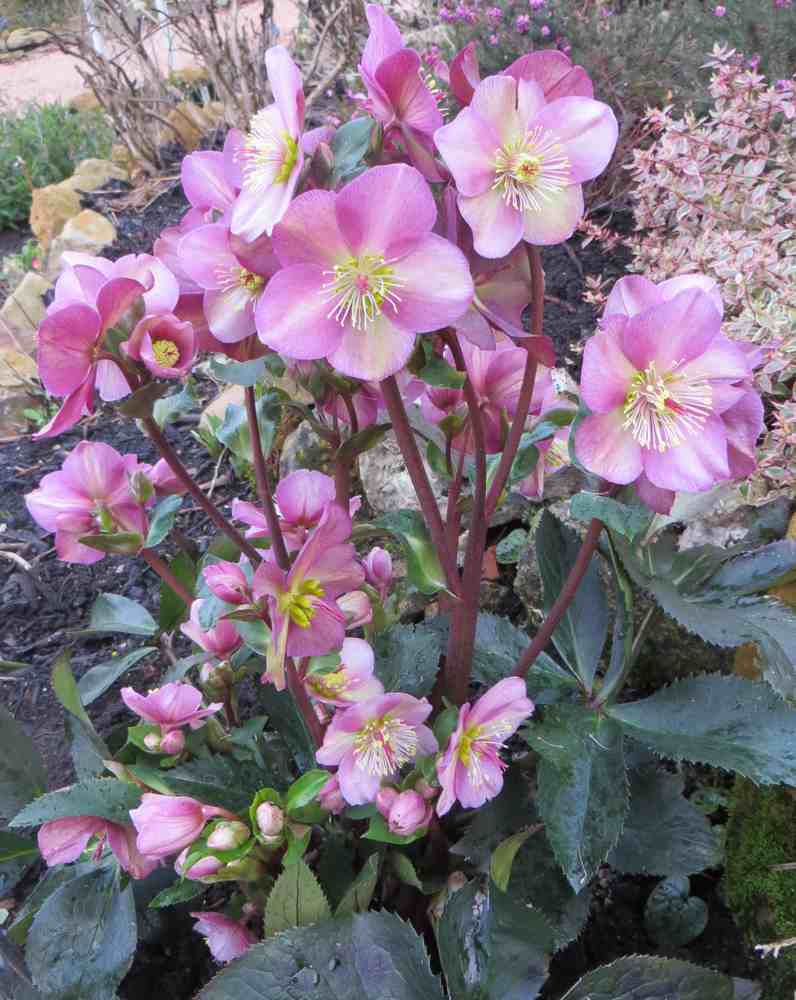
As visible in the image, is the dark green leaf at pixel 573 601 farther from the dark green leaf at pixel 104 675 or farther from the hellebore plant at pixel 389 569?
the dark green leaf at pixel 104 675

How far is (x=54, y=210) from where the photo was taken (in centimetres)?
440

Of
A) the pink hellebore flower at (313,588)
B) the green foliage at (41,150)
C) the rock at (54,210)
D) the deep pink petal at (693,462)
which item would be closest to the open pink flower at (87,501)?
the pink hellebore flower at (313,588)

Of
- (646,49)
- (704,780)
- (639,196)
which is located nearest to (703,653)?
(704,780)

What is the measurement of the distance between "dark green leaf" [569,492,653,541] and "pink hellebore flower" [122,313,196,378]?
0.34 m

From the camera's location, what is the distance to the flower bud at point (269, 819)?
33.6 inches

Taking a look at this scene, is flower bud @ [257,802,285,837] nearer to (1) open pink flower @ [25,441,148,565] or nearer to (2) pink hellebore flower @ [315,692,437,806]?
(2) pink hellebore flower @ [315,692,437,806]

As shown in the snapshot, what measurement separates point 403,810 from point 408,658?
21 cm

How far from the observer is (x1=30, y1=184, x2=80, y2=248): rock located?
439 centimetres

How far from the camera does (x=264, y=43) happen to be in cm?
356

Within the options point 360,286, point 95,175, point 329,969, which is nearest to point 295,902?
point 329,969

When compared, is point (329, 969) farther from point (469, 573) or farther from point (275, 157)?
point (275, 157)

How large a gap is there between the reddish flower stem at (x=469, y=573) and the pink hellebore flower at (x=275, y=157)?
19cm

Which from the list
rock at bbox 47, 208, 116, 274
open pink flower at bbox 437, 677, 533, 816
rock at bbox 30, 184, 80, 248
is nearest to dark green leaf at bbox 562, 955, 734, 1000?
open pink flower at bbox 437, 677, 533, 816

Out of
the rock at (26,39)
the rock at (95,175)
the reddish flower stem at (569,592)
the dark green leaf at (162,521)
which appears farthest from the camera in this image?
the rock at (95,175)
